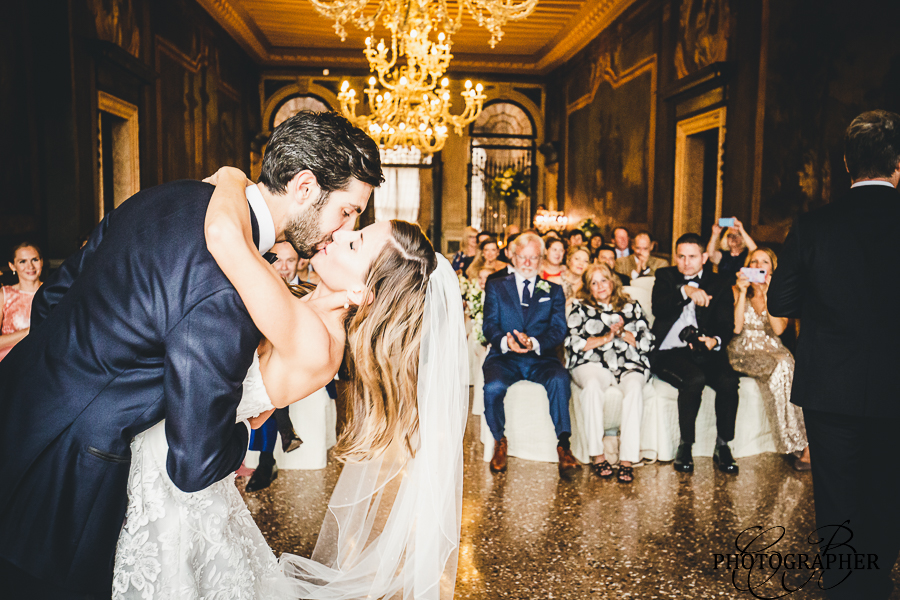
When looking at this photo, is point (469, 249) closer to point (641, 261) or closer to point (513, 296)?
point (641, 261)

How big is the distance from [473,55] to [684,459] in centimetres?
1153

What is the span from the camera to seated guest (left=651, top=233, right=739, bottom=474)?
4352 mm

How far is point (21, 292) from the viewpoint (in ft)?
13.2

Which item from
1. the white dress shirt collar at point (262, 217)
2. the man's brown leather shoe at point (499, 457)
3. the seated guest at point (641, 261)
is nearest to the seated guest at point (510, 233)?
the seated guest at point (641, 261)

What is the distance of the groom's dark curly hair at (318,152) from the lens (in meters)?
1.42

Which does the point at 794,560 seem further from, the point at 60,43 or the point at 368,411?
the point at 60,43

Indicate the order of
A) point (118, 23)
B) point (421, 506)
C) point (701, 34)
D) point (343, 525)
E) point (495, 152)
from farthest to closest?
1. point (495, 152)
2. point (701, 34)
3. point (118, 23)
4. point (343, 525)
5. point (421, 506)

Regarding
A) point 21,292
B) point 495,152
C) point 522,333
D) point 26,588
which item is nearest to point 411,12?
point 522,333

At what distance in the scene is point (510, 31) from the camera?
11867mm

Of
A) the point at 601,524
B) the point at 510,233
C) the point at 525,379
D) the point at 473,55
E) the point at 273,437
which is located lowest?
the point at 601,524

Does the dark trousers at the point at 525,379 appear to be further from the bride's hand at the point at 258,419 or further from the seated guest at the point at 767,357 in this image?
the bride's hand at the point at 258,419

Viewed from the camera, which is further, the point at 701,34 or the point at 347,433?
the point at 701,34

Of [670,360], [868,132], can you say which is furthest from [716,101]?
[868,132]

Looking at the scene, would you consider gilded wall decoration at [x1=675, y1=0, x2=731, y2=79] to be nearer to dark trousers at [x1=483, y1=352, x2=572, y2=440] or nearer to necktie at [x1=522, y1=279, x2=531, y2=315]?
necktie at [x1=522, y1=279, x2=531, y2=315]
